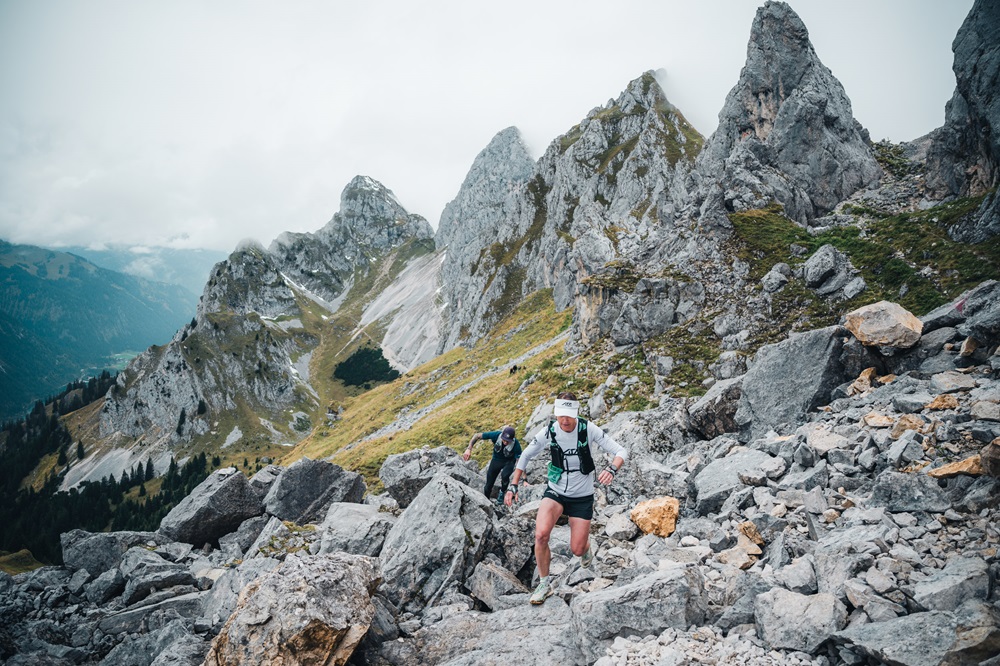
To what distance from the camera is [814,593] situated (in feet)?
22.2

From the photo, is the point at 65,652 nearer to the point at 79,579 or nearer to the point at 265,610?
the point at 79,579

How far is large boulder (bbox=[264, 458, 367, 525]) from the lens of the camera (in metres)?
20.0

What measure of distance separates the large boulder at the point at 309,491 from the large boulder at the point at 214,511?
87 cm

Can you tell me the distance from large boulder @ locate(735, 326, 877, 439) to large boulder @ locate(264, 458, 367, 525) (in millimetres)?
16766

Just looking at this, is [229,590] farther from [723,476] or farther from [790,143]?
[790,143]

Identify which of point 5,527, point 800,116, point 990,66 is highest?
point 800,116

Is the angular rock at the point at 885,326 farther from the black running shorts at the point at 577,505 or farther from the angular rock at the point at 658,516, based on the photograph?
the black running shorts at the point at 577,505

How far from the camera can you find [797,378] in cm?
1466

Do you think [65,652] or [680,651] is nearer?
[680,651]

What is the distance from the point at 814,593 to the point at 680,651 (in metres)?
2.31

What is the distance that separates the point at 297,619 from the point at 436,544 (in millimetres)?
4229

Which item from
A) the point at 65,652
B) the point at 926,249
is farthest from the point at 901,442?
the point at 65,652

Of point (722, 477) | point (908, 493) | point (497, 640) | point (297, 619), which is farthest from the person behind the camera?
point (722, 477)

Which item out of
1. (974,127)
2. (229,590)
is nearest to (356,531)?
(229,590)
